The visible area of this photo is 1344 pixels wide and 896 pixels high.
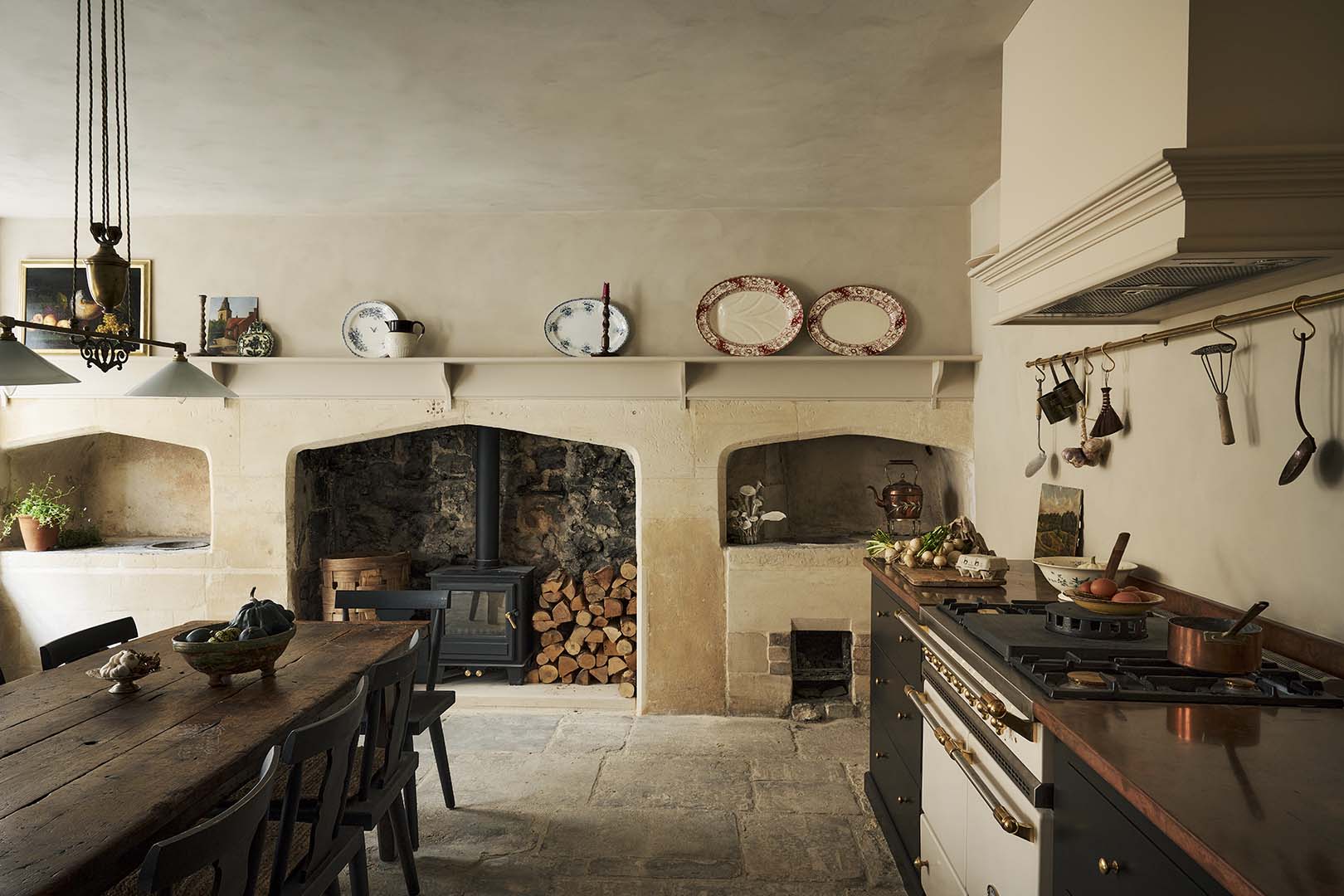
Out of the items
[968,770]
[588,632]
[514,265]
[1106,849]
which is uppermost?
[514,265]

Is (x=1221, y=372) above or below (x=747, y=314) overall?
below

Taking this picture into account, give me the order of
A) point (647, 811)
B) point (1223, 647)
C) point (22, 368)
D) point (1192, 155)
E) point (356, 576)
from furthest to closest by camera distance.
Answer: point (356, 576) → point (647, 811) → point (22, 368) → point (1223, 647) → point (1192, 155)

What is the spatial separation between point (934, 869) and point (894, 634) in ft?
2.46

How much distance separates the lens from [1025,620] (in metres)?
2.12

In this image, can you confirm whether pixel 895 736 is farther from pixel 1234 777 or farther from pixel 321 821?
pixel 321 821

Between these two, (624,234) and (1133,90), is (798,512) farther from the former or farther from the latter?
(1133,90)

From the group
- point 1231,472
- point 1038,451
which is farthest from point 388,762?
point 1038,451

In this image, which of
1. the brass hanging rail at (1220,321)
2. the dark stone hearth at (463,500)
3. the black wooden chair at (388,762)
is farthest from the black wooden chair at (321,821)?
the dark stone hearth at (463,500)

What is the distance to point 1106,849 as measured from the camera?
50.9 inches

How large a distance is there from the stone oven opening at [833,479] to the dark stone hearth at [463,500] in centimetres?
83

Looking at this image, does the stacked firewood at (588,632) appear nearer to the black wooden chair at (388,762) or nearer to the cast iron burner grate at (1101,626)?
the black wooden chair at (388,762)

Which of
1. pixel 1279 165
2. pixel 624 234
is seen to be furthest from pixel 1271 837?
pixel 624 234

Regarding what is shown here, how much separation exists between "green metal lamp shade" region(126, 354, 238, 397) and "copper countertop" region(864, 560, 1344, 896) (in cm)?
239

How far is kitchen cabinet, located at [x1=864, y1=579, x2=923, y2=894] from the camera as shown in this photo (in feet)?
8.35
